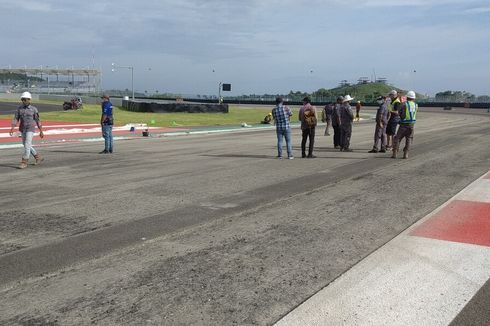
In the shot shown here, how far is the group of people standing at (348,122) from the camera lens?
13500 mm

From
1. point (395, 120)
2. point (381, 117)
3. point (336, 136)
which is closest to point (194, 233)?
point (381, 117)

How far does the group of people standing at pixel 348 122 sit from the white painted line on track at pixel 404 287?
8128 mm

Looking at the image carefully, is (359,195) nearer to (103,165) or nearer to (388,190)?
(388,190)

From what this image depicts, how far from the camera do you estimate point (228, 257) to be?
5199mm

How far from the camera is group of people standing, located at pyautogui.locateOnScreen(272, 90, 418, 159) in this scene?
44.3ft

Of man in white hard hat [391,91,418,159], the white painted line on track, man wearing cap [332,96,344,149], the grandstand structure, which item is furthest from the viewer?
the grandstand structure

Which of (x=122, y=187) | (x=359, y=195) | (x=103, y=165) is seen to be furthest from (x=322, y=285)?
(x=103, y=165)

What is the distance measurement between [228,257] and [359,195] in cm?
399

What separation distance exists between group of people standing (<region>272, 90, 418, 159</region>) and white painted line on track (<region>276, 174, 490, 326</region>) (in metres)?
8.13

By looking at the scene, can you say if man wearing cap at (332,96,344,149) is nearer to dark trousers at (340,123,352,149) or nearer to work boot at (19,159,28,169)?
dark trousers at (340,123,352,149)

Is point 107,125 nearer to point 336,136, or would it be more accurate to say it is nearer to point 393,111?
point 336,136

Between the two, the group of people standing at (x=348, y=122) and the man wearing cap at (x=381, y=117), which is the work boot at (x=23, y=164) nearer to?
the group of people standing at (x=348, y=122)

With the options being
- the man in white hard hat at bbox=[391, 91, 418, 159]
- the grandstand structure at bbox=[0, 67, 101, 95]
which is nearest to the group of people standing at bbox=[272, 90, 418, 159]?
the man in white hard hat at bbox=[391, 91, 418, 159]

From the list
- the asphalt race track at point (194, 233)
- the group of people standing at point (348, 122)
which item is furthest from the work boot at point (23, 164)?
the group of people standing at point (348, 122)
